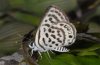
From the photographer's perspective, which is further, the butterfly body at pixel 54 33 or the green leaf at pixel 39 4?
the green leaf at pixel 39 4

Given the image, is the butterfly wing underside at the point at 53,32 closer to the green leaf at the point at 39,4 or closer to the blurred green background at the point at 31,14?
the blurred green background at the point at 31,14

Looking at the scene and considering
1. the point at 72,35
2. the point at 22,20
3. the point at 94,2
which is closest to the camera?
the point at 72,35

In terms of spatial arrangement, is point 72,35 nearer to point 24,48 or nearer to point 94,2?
point 24,48

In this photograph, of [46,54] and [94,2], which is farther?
[94,2]

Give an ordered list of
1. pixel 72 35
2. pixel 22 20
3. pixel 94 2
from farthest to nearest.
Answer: pixel 94 2 → pixel 22 20 → pixel 72 35

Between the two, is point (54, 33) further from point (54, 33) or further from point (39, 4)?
point (39, 4)

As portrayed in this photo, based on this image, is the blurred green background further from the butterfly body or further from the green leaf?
the butterfly body

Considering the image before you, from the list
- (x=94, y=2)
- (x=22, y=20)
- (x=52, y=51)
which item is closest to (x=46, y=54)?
(x=52, y=51)

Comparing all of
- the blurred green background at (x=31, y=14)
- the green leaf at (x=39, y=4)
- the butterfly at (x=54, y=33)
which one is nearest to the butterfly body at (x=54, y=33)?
the butterfly at (x=54, y=33)
